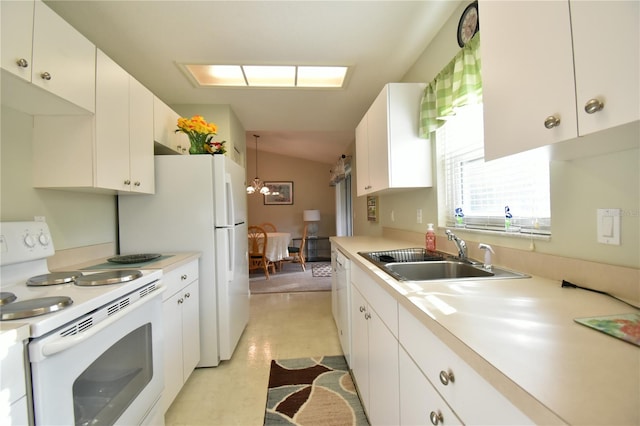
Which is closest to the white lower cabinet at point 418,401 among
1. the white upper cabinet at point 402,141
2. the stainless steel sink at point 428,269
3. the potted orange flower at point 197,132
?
the stainless steel sink at point 428,269

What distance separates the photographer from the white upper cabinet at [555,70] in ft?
1.79

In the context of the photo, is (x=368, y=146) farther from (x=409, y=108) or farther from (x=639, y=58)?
(x=639, y=58)

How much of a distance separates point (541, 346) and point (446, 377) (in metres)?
0.23

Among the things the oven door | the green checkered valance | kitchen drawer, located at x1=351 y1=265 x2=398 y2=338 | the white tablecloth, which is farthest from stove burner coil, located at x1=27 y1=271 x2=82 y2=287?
the white tablecloth

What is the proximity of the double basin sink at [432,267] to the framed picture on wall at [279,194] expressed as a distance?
5.68m

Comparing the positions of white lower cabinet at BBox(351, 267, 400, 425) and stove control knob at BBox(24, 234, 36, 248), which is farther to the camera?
stove control knob at BBox(24, 234, 36, 248)

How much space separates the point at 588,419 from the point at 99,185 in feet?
6.30

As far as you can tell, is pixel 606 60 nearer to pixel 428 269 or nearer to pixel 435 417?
pixel 435 417

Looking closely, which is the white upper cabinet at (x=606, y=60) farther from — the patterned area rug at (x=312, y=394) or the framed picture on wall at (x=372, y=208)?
the framed picture on wall at (x=372, y=208)

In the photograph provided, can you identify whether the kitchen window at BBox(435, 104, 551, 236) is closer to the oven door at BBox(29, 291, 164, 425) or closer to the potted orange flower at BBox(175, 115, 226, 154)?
the oven door at BBox(29, 291, 164, 425)

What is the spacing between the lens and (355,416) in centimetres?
151

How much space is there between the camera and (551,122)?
2.23ft

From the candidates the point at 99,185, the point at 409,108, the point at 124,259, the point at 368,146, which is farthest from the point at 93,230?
the point at 409,108

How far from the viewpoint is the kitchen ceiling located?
157 centimetres
